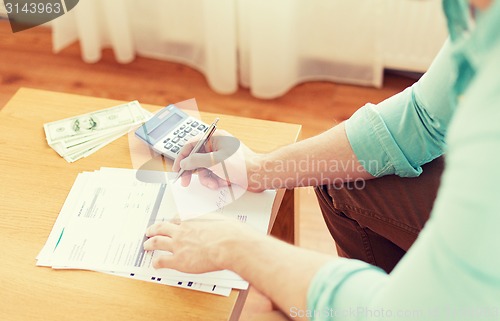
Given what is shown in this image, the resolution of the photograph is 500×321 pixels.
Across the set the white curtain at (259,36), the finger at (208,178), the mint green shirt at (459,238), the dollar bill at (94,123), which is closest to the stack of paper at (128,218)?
the finger at (208,178)

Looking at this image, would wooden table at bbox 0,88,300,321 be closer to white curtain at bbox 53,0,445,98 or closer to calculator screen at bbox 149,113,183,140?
calculator screen at bbox 149,113,183,140

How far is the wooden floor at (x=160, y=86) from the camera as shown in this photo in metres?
2.06

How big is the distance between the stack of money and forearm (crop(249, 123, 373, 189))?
29 centimetres

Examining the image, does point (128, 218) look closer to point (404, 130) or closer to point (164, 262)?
point (164, 262)

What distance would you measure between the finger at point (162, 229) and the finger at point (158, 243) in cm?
1

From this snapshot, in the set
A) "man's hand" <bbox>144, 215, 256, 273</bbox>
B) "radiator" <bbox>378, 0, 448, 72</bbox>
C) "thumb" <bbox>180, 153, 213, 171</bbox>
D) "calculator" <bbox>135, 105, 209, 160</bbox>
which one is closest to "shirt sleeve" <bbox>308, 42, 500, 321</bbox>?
"man's hand" <bbox>144, 215, 256, 273</bbox>

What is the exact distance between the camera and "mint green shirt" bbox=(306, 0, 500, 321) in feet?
1.92

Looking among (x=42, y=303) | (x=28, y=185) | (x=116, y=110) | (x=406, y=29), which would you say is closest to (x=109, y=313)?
(x=42, y=303)

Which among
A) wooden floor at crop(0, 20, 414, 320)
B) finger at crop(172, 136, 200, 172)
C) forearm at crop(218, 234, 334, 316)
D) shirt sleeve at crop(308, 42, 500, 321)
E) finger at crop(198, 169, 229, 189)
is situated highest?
shirt sleeve at crop(308, 42, 500, 321)

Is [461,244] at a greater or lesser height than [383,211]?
greater

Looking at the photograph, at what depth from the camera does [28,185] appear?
112cm

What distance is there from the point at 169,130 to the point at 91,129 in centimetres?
16

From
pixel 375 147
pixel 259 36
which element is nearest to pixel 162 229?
pixel 375 147

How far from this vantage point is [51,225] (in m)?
1.04
